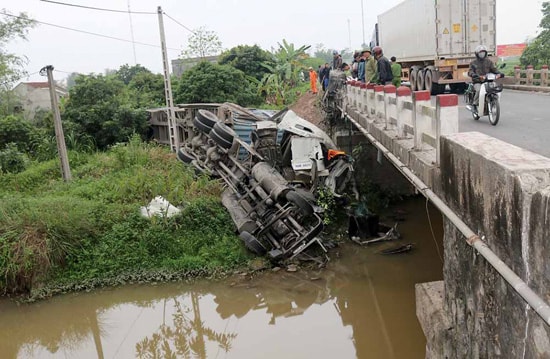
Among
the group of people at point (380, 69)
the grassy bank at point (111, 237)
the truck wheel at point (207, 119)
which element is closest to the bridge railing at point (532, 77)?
the group of people at point (380, 69)

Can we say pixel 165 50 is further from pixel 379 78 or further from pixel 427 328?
pixel 427 328

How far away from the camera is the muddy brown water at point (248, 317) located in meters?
7.70

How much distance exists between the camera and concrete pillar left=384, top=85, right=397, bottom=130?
7.57 metres

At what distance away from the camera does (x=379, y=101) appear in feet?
28.2

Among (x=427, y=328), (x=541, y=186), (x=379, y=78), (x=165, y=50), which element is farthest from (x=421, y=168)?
(x=165, y=50)

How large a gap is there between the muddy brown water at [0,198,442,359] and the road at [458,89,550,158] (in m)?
3.02

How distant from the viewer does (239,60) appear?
2722cm

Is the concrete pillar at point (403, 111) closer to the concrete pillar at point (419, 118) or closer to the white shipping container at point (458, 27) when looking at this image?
the concrete pillar at point (419, 118)

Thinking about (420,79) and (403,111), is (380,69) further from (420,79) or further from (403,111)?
(420,79)

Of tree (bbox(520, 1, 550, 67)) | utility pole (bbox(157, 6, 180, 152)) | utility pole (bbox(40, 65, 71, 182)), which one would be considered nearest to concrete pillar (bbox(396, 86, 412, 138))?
utility pole (bbox(157, 6, 180, 152))

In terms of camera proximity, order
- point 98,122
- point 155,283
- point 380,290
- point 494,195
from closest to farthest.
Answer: point 494,195 < point 380,290 < point 155,283 < point 98,122

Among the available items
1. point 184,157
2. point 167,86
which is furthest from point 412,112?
point 167,86

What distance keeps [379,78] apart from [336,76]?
3.38 meters

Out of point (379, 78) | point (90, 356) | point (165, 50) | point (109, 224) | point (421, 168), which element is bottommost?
point (90, 356)
